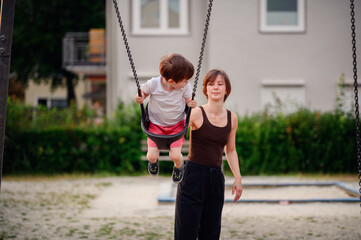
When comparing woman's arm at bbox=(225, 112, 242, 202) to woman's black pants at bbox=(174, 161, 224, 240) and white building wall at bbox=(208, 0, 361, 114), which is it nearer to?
woman's black pants at bbox=(174, 161, 224, 240)

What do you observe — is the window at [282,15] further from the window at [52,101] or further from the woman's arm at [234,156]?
the window at [52,101]

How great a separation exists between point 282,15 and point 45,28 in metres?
16.1

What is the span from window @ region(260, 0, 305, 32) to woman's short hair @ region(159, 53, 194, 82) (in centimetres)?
1180

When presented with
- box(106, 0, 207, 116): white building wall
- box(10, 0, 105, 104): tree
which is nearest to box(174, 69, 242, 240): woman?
box(106, 0, 207, 116): white building wall

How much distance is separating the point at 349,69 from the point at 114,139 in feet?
25.7

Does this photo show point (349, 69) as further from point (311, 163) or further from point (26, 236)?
point (26, 236)

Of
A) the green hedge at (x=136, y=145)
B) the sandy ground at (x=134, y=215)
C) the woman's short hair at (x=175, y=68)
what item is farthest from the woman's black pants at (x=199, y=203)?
the green hedge at (x=136, y=145)

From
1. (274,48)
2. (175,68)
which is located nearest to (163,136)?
(175,68)

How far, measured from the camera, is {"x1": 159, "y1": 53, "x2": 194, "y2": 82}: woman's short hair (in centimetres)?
395

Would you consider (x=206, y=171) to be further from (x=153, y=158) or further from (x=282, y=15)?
(x=282, y=15)

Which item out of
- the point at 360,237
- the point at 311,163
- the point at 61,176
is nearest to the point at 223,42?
the point at 311,163

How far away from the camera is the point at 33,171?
1269 centimetres

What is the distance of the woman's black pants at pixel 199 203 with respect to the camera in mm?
3828

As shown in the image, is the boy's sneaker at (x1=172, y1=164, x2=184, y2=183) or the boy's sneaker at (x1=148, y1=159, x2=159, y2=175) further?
the boy's sneaker at (x1=148, y1=159, x2=159, y2=175)
